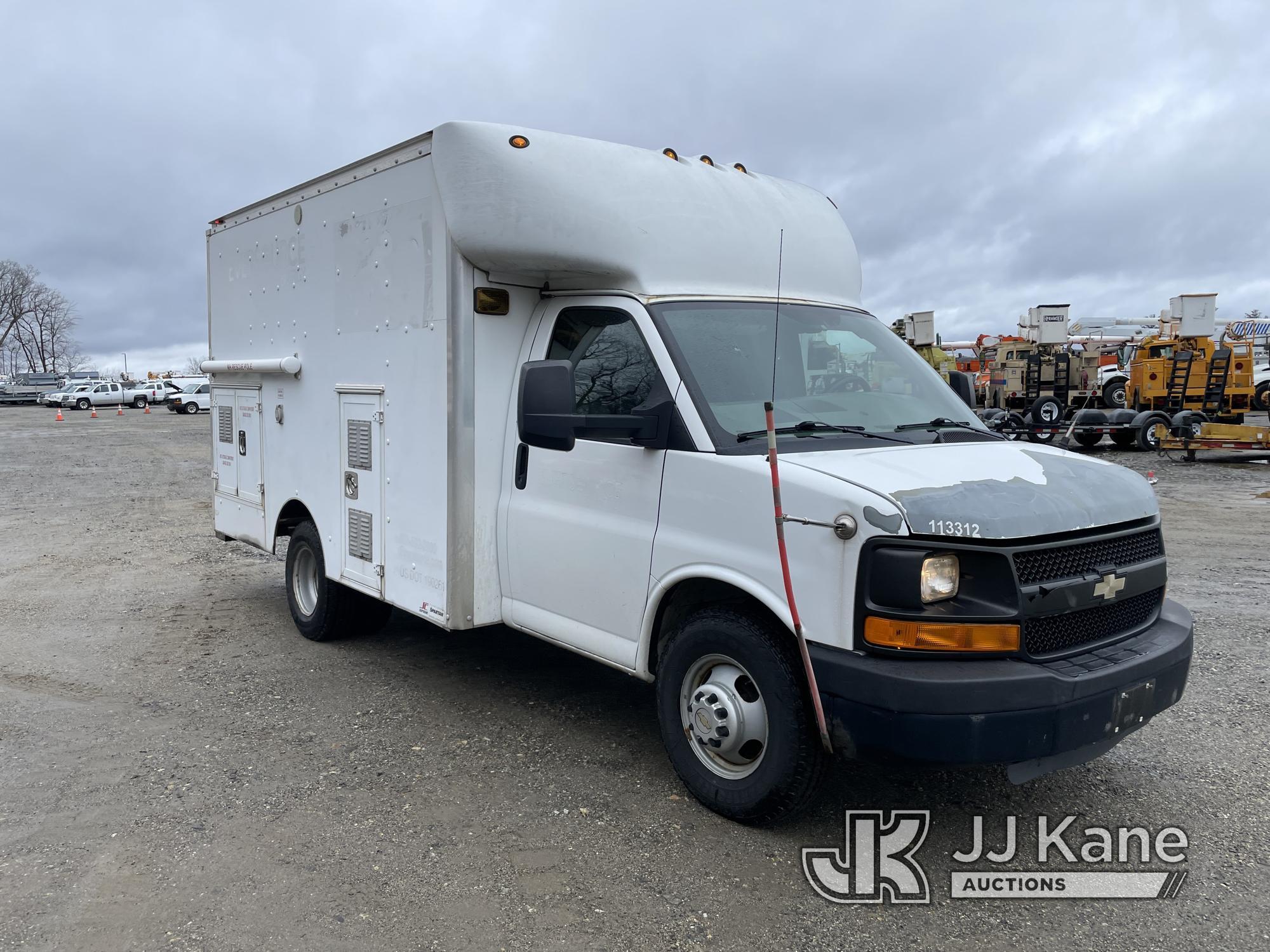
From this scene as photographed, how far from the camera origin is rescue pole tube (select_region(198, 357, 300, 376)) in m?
6.53

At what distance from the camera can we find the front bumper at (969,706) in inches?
130

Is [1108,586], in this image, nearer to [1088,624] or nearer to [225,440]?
[1088,624]

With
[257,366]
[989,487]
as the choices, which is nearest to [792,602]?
[989,487]

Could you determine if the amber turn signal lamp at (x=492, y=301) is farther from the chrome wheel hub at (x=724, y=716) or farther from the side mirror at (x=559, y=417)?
the chrome wheel hub at (x=724, y=716)

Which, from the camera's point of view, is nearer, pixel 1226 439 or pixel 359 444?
pixel 359 444

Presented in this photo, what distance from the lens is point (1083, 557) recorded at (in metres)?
3.62

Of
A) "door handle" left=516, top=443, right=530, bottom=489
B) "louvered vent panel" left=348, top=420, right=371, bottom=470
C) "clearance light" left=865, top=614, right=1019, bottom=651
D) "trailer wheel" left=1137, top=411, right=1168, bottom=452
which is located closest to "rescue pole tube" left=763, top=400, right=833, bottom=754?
"clearance light" left=865, top=614, right=1019, bottom=651

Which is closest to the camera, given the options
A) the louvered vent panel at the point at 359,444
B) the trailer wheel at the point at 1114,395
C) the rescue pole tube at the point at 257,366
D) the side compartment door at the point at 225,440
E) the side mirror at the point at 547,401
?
the side mirror at the point at 547,401

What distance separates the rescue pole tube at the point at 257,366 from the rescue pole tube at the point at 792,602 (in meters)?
4.08

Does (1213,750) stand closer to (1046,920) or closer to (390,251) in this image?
(1046,920)

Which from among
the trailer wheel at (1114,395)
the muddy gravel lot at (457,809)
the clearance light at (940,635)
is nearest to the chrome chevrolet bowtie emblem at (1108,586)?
the clearance light at (940,635)

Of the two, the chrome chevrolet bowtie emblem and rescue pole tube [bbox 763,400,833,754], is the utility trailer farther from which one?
rescue pole tube [bbox 763,400,833,754]

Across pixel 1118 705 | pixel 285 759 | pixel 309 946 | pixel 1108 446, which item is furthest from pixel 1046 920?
pixel 1108 446

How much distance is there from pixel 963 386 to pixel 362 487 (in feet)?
11.6
